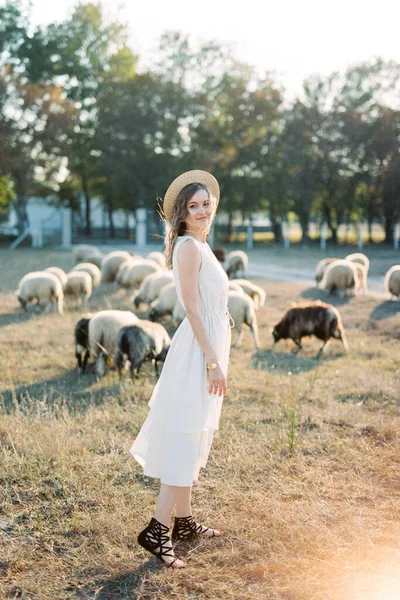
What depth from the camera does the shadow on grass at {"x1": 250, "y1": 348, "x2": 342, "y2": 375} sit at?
8.53 m

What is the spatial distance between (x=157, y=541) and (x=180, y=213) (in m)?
1.72

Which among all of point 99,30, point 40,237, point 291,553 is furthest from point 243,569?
point 99,30

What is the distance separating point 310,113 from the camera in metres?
38.8

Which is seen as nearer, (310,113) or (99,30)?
(310,113)

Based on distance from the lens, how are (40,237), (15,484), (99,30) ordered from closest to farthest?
1. (15,484)
2. (40,237)
3. (99,30)

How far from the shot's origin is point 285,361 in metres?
9.18

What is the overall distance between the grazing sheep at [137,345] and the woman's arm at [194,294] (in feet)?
14.6

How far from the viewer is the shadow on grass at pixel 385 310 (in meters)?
12.6

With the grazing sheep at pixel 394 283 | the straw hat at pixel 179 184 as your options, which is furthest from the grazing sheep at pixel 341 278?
the straw hat at pixel 179 184

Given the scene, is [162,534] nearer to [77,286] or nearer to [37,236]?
[77,286]

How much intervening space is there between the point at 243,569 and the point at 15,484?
1.84 meters

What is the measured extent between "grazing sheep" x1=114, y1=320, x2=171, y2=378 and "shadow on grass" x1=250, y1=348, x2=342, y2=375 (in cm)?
145

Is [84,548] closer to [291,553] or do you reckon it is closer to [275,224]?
[291,553]

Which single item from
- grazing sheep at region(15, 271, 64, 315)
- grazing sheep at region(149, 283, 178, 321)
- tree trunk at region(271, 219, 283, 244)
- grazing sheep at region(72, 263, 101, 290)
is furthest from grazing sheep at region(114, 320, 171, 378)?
tree trunk at region(271, 219, 283, 244)
